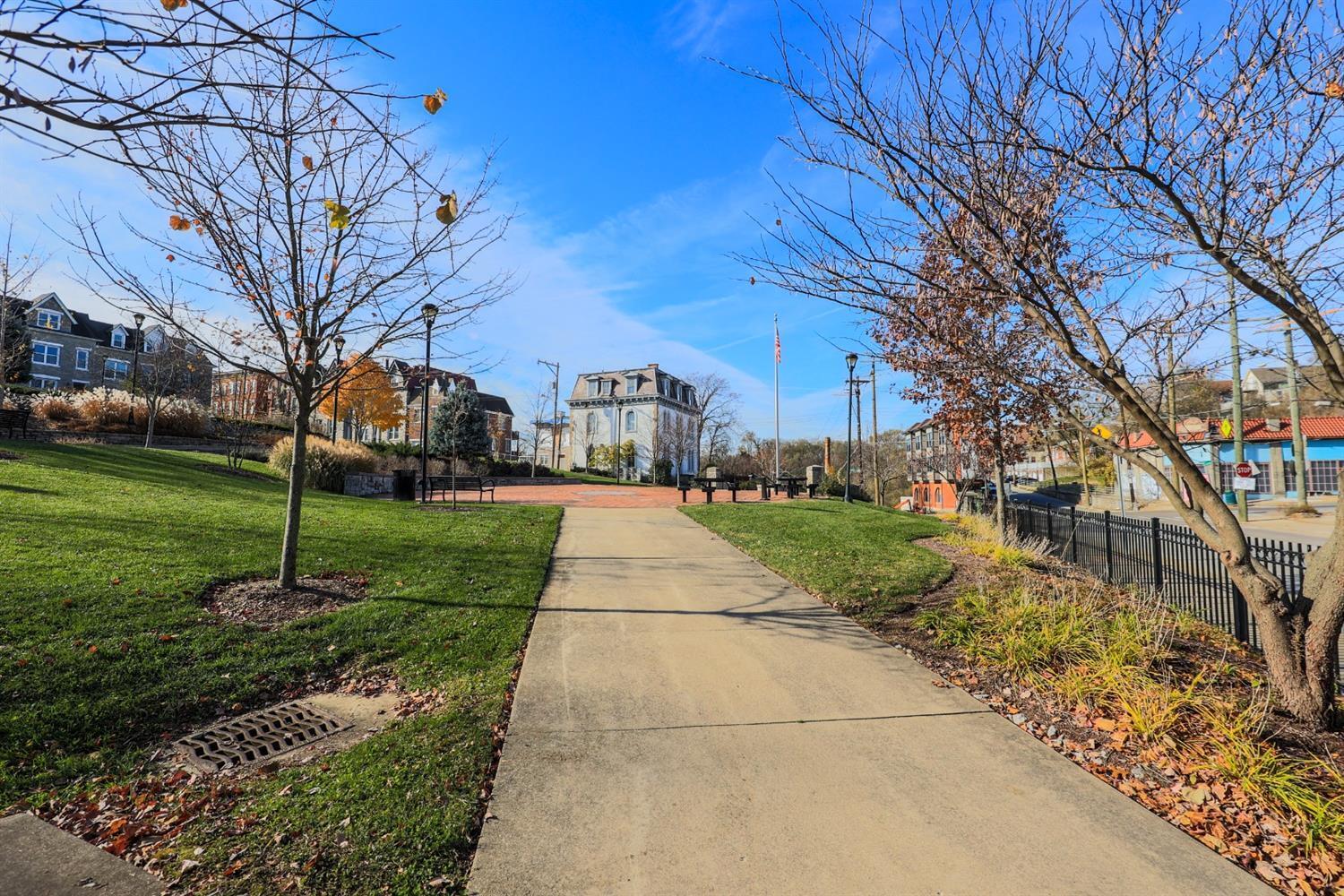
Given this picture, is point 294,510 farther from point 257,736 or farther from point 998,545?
point 998,545

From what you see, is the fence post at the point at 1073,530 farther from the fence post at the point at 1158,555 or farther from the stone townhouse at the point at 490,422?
the stone townhouse at the point at 490,422

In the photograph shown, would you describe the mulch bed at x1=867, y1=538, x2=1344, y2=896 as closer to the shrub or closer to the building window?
the shrub

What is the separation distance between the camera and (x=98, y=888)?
2268 mm

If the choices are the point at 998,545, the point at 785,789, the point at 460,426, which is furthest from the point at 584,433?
the point at 785,789

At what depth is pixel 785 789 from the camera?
3107 millimetres

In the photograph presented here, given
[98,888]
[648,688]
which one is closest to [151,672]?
[98,888]

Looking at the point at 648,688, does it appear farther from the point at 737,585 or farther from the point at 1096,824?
the point at 737,585

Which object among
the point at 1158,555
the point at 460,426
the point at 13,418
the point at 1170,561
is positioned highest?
the point at 460,426

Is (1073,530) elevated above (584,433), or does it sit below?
below

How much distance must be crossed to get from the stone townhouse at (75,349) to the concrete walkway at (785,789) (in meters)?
51.4

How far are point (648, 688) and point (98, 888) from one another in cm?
290

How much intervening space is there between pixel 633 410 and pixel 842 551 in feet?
163

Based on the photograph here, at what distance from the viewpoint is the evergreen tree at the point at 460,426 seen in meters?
37.2

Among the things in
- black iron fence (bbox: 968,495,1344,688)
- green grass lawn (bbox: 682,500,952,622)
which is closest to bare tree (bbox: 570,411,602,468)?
green grass lawn (bbox: 682,500,952,622)
